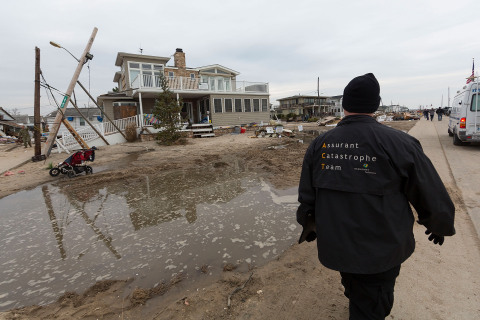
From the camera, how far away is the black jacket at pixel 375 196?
4.68ft

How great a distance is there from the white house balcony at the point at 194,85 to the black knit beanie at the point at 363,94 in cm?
1841

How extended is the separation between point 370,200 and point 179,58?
25.0 meters

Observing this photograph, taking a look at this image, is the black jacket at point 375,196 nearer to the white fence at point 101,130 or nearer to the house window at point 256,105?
the white fence at point 101,130

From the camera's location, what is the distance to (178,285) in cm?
269

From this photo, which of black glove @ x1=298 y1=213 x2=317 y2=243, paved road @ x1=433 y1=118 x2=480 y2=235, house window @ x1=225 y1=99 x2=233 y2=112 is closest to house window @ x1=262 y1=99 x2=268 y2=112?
house window @ x1=225 y1=99 x2=233 y2=112

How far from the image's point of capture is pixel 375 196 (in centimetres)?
144

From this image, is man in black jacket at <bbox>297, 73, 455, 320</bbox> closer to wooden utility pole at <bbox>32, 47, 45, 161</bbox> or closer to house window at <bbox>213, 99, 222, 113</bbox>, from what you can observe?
wooden utility pole at <bbox>32, 47, 45, 161</bbox>

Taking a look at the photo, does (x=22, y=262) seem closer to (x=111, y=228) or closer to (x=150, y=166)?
(x=111, y=228)

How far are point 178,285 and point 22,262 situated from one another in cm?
231

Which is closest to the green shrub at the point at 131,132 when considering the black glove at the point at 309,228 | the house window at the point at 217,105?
the house window at the point at 217,105

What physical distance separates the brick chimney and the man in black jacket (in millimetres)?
24304

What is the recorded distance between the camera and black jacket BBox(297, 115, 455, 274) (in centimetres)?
143

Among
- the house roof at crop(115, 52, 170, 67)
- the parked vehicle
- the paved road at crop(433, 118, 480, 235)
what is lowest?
the paved road at crop(433, 118, 480, 235)

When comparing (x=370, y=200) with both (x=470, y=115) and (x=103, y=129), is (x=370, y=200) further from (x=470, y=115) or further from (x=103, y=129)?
(x=103, y=129)
